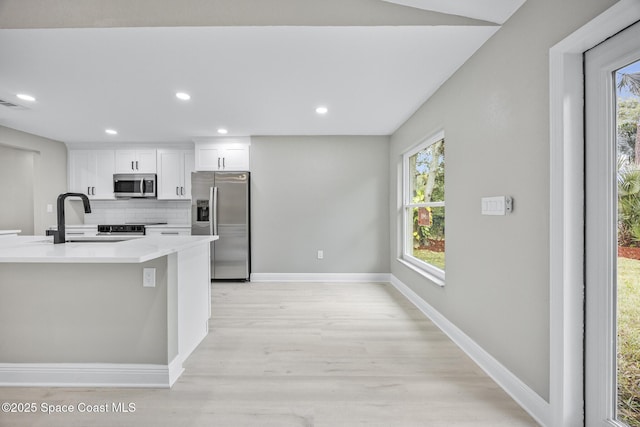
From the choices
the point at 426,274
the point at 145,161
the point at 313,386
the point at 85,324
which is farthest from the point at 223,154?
the point at 313,386

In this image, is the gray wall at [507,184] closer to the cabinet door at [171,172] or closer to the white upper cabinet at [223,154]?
the white upper cabinet at [223,154]

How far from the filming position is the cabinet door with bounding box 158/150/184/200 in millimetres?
4957

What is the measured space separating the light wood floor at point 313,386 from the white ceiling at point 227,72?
7.40 feet

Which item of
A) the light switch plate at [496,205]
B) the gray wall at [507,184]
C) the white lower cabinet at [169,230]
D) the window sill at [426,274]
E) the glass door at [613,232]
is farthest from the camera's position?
the white lower cabinet at [169,230]

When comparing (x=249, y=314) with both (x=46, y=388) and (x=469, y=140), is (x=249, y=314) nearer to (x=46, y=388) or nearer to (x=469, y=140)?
(x=46, y=388)

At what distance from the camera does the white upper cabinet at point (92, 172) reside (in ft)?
16.3

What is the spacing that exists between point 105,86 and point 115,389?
252 centimetres

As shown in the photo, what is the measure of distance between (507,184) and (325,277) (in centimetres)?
326

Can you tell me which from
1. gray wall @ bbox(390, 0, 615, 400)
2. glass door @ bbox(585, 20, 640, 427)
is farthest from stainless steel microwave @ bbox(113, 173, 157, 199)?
glass door @ bbox(585, 20, 640, 427)

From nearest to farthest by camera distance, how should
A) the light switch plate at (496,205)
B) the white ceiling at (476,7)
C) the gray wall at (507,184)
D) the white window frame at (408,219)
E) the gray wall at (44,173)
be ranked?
the gray wall at (507,184) → the white ceiling at (476,7) → the light switch plate at (496,205) → the white window frame at (408,219) → the gray wall at (44,173)

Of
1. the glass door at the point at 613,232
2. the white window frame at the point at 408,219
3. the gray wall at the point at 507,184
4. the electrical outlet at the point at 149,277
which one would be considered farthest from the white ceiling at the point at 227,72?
the electrical outlet at the point at 149,277

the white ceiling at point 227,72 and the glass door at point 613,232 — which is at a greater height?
the white ceiling at point 227,72

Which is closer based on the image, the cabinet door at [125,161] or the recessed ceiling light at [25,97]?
the recessed ceiling light at [25,97]

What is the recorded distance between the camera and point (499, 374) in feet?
6.33
